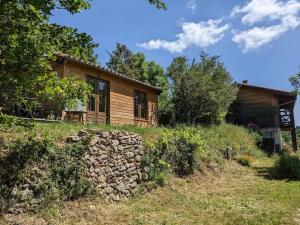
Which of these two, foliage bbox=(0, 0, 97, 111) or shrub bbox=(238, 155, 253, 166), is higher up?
foliage bbox=(0, 0, 97, 111)

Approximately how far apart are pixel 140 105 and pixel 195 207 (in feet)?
39.1

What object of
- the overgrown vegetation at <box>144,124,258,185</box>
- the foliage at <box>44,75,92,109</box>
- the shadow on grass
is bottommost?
the shadow on grass

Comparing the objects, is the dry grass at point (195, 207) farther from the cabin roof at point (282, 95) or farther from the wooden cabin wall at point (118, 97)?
the cabin roof at point (282, 95)

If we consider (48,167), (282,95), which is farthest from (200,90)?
(48,167)

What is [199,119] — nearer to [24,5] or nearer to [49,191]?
[49,191]

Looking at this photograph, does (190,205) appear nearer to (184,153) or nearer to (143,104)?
Result: (184,153)

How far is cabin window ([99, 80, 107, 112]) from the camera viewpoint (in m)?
17.9

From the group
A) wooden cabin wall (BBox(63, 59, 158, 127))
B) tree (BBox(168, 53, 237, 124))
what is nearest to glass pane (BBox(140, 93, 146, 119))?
wooden cabin wall (BBox(63, 59, 158, 127))

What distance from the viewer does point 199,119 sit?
917 inches

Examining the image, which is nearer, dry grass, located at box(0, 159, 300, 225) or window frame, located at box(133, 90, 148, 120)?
dry grass, located at box(0, 159, 300, 225)

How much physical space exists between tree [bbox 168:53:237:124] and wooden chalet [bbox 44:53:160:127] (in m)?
1.81

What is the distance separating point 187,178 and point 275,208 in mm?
4090

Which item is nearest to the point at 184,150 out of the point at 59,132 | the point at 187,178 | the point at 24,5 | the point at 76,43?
the point at 187,178

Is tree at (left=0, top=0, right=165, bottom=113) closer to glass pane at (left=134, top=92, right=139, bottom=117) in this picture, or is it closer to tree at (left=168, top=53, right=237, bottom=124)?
glass pane at (left=134, top=92, right=139, bottom=117)
